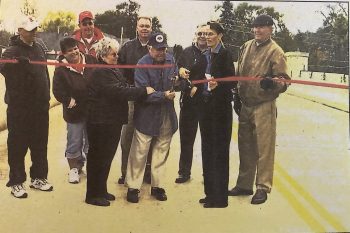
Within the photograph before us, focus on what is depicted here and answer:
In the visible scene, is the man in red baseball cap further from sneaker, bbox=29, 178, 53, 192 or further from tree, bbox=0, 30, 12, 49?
sneaker, bbox=29, 178, 53, 192

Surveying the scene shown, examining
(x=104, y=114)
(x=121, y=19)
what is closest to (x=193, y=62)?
(x=121, y=19)

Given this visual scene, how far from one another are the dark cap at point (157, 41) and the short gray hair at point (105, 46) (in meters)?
0.27

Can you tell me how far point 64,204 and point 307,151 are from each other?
2070 mm

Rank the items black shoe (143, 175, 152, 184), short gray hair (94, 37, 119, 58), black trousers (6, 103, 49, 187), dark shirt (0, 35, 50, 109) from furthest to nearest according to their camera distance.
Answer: black shoe (143, 175, 152, 184) < black trousers (6, 103, 49, 187) < dark shirt (0, 35, 50, 109) < short gray hair (94, 37, 119, 58)

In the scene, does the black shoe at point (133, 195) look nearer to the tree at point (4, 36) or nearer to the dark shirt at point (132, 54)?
the dark shirt at point (132, 54)

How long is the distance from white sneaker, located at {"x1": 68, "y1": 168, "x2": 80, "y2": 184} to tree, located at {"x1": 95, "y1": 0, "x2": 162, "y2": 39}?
3.79ft

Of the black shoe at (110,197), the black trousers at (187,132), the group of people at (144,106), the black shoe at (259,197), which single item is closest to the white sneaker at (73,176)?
the group of people at (144,106)

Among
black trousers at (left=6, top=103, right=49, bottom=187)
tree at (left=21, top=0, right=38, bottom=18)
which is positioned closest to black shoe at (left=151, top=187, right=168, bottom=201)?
black trousers at (left=6, top=103, right=49, bottom=187)

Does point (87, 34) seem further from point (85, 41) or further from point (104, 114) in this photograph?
point (104, 114)

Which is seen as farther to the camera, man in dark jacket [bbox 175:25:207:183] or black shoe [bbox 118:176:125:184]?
black shoe [bbox 118:176:125:184]

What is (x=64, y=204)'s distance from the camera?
151 inches

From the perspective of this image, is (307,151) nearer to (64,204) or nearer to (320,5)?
(320,5)

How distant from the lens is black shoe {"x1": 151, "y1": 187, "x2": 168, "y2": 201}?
3.84 m

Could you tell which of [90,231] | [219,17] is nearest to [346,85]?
[219,17]
